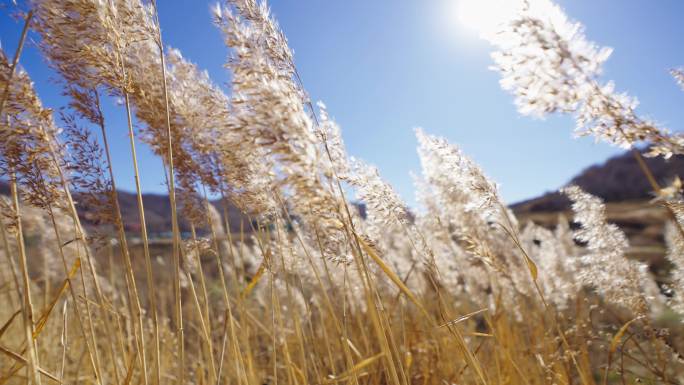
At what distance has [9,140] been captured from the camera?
151 centimetres

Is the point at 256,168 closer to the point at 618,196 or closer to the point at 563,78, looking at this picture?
the point at 563,78

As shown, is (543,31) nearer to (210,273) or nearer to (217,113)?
(217,113)

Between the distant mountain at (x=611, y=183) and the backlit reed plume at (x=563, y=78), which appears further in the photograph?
the distant mountain at (x=611, y=183)

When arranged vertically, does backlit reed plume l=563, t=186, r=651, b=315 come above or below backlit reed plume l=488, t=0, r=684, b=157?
below

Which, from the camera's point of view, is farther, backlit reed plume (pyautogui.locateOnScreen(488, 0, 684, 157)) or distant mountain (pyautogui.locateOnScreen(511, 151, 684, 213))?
distant mountain (pyautogui.locateOnScreen(511, 151, 684, 213))

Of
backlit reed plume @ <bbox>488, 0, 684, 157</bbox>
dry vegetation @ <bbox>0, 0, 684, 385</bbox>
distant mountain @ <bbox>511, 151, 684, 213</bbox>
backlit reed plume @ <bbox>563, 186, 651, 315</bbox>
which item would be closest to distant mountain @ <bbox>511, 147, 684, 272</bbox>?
distant mountain @ <bbox>511, 151, 684, 213</bbox>

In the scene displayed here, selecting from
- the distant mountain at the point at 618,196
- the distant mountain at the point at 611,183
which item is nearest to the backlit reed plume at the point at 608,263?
the distant mountain at the point at 618,196

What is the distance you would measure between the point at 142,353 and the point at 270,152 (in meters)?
1.05

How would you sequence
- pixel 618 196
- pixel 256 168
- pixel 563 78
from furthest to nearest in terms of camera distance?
pixel 618 196 < pixel 256 168 < pixel 563 78

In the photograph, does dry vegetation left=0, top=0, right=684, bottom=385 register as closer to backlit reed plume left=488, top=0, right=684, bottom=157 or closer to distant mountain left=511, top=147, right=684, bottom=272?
backlit reed plume left=488, top=0, right=684, bottom=157

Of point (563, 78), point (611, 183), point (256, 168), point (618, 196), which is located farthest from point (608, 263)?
point (611, 183)

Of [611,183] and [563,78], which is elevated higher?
[611,183]

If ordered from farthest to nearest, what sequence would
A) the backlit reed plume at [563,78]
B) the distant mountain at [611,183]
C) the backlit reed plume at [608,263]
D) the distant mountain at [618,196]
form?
the distant mountain at [611,183]
the distant mountain at [618,196]
the backlit reed plume at [608,263]
the backlit reed plume at [563,78]

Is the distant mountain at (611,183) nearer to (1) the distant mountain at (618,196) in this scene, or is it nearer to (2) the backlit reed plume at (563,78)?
(1) the distant mountain at (618,196)
